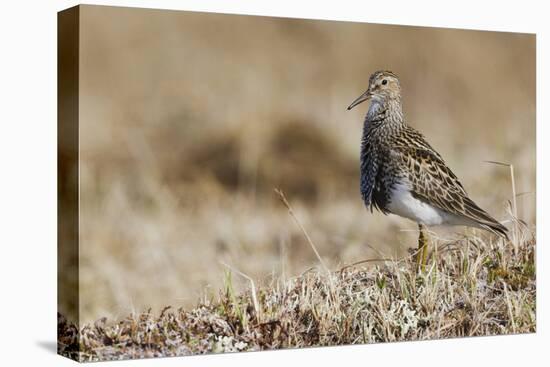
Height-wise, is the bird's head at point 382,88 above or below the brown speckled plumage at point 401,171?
above

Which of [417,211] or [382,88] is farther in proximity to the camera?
[382,88]

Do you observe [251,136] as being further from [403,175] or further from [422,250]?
[422,250]

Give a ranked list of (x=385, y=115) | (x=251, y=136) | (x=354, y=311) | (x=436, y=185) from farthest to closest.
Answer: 1. (x=251, y=136)
2. (x=385, y=115)
3. (x=436, y=185)
4. (x=354, y=311)

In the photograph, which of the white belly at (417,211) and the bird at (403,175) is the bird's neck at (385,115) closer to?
the bird at (403,175)

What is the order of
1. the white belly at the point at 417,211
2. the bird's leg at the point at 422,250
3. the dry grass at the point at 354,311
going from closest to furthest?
the dry grass at the point at 354,311
the white belly at the point at 417,211
the bird's leg at the point at 422,250

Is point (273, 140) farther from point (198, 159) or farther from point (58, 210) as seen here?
point (58, 210)

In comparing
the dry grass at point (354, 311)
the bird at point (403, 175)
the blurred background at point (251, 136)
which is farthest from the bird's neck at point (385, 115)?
the dry grass at point (354, 311)

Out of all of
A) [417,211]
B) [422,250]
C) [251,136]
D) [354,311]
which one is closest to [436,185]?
[417,211]

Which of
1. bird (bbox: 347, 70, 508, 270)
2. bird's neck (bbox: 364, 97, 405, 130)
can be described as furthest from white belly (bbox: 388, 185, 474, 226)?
bird's neck (bbox: 364, 97, 405, 130)

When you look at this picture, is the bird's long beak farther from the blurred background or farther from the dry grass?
the dry grass
